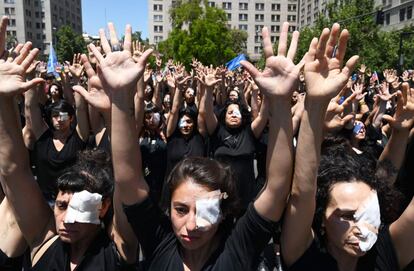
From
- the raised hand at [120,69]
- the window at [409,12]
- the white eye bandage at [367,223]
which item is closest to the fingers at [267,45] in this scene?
the raised hand at [120,69]

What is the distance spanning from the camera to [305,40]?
107ft

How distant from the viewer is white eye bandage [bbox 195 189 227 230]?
1725 mm

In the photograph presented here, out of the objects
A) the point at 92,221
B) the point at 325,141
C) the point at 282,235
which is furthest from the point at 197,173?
the point at 325,141

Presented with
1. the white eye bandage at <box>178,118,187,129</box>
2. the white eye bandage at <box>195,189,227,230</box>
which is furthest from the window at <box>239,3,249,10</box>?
the white eye bandage at <box>195,189,227,230</box>

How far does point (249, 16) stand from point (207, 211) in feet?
296

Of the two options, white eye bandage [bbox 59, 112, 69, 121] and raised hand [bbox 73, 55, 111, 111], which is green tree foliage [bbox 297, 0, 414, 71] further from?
raised hand [bbox 73, 55, 111, 111]

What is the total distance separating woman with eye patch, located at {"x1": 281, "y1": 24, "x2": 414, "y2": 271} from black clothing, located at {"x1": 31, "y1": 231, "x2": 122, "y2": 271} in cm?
84

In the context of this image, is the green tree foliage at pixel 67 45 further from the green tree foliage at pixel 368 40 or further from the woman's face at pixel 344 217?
the woman's face at pixel 344 217

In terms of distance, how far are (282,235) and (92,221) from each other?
3.04 feet

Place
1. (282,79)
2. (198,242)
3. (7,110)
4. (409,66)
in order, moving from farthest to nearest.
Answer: (409,66) → (7,110) → (198,242) → (282,79)

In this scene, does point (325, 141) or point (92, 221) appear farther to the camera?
point (325, 141)

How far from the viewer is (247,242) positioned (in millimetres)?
1705

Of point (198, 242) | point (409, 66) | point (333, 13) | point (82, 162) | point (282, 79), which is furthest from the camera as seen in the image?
point (333, 13)

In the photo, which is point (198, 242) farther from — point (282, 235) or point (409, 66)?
point (409, 66)
